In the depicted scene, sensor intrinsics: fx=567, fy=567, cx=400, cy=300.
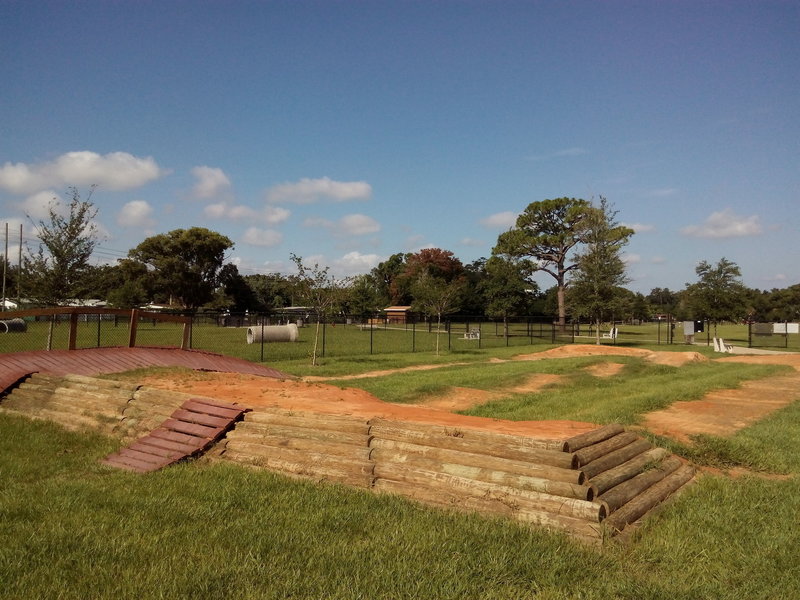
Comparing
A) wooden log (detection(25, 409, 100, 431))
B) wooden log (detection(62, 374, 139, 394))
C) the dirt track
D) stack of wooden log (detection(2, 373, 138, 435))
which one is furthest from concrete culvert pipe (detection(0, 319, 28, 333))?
wooden log (detection(25, 409, 100, 431))

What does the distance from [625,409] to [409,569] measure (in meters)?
8.47

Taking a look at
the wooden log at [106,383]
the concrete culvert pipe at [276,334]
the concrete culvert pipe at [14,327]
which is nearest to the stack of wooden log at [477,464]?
the wooden log at [106,383]

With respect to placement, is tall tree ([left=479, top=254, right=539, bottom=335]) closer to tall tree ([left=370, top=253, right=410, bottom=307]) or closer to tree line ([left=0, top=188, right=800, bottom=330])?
tree line ([left=0, top=188, right=800, bottom=330])

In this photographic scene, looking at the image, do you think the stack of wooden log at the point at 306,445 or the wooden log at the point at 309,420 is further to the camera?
the wooden log at the point at 309,420

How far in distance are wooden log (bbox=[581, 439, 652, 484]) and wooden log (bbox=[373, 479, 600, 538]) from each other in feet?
1.81

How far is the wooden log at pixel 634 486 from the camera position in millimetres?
5238

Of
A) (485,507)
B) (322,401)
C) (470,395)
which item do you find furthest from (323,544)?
(470,395)

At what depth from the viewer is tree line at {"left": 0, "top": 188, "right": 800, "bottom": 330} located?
19344 millimetres

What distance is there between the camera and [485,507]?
17.1 ft

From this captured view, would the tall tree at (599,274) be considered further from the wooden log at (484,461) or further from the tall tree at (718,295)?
the wooden log at (484,461)

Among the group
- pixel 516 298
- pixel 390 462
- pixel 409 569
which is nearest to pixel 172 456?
pixel 390 462

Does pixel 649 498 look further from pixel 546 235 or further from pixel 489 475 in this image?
pixel 546 235

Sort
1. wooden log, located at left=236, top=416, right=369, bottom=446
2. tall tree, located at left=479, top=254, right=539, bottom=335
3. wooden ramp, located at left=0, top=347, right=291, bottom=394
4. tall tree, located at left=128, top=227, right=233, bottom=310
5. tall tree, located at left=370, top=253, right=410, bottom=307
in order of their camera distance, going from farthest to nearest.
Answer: tall tree, located at left=370, top=253, right=410, bottom=307, tall tree, located at left=128, top=227, right=233, bottom=310, tall tree, located at left=479, top=254, right=539, bottom=335, wooden ramp, located at left=0, top=347, right=291, bottom=394, wooden log, located at left=236, top=416, right=369, bottom=446

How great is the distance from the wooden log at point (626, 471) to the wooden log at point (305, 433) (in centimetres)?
247
